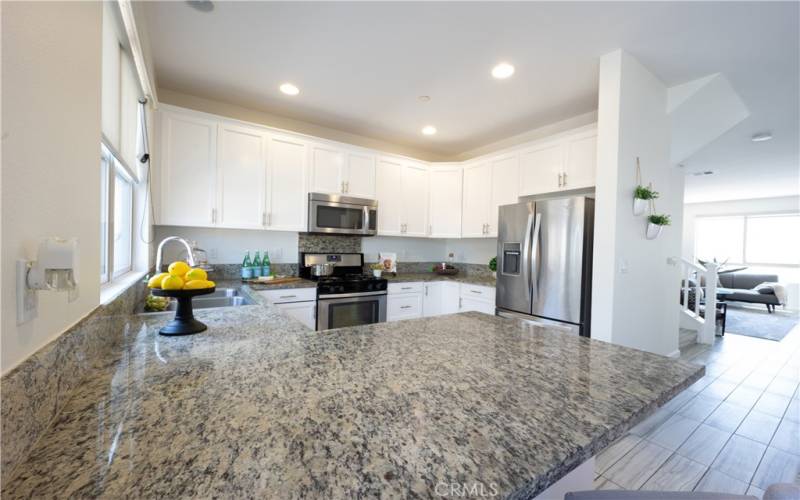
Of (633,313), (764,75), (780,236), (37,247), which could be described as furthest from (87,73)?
(780,236)

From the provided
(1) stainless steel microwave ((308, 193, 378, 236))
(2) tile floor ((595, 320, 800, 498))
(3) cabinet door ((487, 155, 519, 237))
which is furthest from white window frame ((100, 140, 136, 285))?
(3) cabinet door ((487, 155, 519, 237))

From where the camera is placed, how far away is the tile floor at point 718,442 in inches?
66.9

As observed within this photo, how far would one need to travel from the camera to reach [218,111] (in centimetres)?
310

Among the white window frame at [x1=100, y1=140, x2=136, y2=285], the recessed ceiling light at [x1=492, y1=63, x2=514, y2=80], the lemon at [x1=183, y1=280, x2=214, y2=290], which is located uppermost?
the recessed ceiling light at [x1=492, y1=63, x2=514, y2=80]

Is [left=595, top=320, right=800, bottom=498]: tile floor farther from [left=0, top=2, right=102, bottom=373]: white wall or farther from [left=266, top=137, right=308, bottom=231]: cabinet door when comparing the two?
[left=266, top=137, right=308, bottom=231]: cabinet door

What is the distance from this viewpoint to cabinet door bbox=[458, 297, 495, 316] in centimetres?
330

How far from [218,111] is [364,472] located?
355 centimetres

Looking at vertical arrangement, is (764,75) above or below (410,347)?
above

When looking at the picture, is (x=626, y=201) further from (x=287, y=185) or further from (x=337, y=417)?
(x=287, y=185)

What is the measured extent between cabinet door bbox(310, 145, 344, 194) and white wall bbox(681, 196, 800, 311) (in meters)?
9.45

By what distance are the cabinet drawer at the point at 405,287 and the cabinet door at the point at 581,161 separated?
1.79 metres

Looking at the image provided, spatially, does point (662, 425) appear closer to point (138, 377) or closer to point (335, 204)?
point (138, 377)

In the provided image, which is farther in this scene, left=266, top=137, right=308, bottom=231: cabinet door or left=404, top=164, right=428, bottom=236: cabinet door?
left=404, top=164, right=428, bottom=236: cabinet door

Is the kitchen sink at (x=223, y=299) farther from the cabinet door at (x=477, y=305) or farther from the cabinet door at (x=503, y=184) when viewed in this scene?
the cabinet door at (x=503, y=184)
